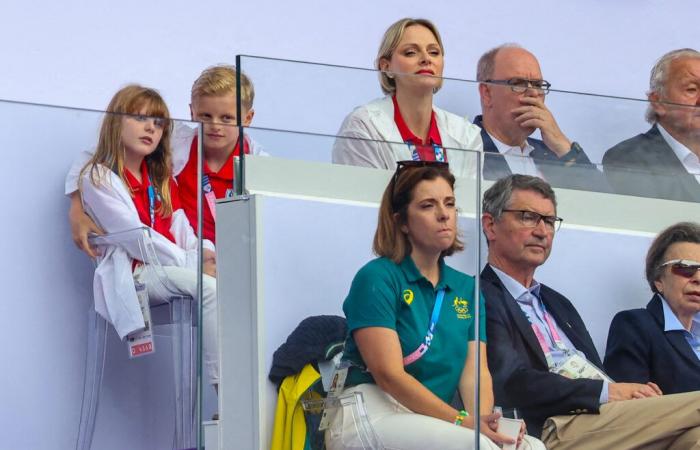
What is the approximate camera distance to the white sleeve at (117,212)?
423 cm

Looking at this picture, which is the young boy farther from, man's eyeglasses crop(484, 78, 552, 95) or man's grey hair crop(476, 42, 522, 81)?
man's grey hair crop(476, 42, 522, 81)

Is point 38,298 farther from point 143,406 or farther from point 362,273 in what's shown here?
point 362,273

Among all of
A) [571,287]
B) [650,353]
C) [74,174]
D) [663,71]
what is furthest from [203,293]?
[663,71]

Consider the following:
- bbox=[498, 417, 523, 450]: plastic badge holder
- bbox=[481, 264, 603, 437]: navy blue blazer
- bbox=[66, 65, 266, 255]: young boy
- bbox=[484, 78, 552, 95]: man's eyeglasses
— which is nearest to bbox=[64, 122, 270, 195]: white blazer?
bbox=[66, 65, 266, 255]: young boy

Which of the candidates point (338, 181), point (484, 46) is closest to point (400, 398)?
point (338, 181)

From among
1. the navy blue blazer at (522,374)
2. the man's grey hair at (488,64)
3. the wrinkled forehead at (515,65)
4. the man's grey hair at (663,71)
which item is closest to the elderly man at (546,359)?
the navy blue blazer at (522,374)

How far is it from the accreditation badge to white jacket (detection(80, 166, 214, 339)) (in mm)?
13

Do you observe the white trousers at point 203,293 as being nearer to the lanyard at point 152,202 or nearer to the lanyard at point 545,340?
the lanyard at point 152,202

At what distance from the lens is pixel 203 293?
13.8 feet

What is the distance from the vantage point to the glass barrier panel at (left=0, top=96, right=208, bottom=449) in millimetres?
4160

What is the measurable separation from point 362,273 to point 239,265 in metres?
0.26

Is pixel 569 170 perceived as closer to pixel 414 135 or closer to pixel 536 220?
pixel 536 220

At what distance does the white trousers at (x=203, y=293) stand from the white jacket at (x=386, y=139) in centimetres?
43

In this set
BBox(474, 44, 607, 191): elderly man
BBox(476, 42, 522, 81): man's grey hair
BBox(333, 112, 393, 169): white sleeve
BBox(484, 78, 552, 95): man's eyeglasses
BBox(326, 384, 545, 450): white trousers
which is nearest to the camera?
BBox(326, 384, 545, 450): white trousers
